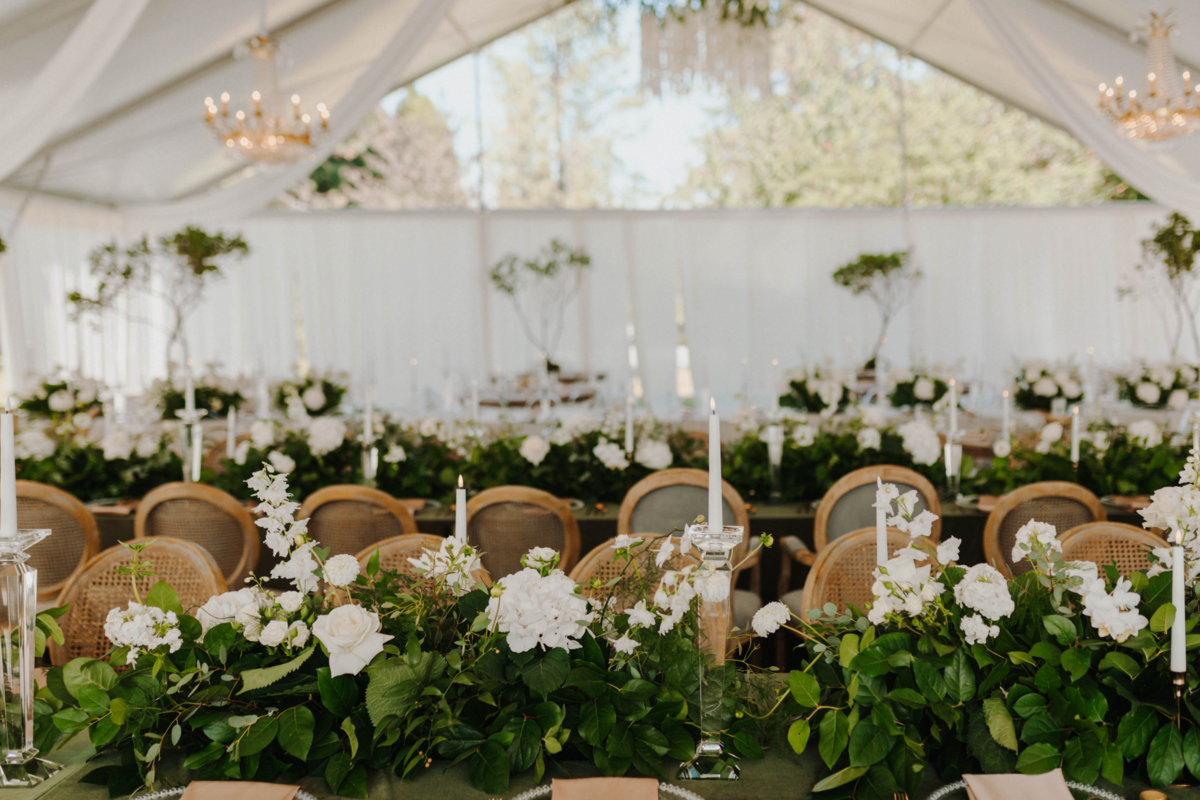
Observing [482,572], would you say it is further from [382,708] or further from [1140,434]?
[1140,434]

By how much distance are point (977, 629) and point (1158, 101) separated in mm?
5766

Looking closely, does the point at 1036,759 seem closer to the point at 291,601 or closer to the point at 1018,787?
the point at 1018,787

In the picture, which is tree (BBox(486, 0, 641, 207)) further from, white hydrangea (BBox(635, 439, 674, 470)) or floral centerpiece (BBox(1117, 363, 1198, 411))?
white hydrangea (BBox(635, 439, 674, 470))

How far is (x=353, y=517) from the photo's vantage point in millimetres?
3092

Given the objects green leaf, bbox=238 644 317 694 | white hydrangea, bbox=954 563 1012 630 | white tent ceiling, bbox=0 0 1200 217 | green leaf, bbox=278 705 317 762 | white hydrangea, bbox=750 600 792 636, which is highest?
white tent ceiling, bbox=0 0 1200 217

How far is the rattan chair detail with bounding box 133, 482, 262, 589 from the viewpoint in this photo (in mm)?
3098

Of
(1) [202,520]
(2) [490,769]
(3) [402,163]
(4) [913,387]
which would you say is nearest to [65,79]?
(1) [202,520]

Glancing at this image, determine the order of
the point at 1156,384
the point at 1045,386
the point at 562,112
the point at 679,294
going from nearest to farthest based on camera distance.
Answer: the point at 1156,384 → the point at 1045,386 → the point at 562,112 → the point at 679,294

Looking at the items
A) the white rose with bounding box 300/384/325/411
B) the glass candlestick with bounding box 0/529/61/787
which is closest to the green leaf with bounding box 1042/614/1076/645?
the glass candlestick with bounding box 0/529/61/787

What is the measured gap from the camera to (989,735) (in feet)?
4.55

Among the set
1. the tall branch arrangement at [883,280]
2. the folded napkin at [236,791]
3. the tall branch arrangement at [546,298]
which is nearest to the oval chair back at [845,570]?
the folded napkin at [236,791]

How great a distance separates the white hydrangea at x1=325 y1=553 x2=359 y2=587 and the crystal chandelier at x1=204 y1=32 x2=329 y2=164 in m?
4.94

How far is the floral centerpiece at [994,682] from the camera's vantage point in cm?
134

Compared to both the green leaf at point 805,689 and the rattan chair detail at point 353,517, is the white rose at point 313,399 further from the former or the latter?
the green leaf at point 805,689
